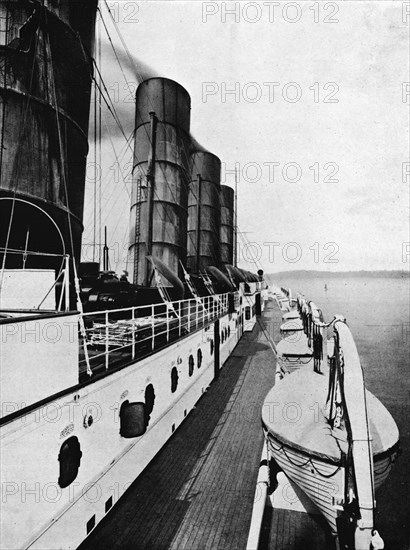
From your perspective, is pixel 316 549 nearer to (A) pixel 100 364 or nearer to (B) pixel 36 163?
(A) pixel 100 364

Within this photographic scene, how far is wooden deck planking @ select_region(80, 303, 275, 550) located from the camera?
5043 mm

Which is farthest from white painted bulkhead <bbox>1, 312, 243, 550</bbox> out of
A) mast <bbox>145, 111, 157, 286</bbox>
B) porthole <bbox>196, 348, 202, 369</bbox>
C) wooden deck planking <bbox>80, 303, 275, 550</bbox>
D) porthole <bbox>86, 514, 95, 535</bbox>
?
mast <bbox>145, 111, 157, 286</bbox>

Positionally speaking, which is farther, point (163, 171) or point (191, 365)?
point (163, 171)

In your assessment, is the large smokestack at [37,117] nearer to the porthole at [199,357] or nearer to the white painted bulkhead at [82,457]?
the white painted bulkhead at [82,457]

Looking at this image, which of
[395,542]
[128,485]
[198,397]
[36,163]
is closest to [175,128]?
[36,163]

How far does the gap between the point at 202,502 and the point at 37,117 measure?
8.41 meters

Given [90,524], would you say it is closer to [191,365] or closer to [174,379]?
[174,379]

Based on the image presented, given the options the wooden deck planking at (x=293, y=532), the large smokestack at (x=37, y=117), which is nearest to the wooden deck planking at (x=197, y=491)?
the wooden deck planking at (x=293, y=532)

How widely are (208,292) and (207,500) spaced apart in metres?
18.8

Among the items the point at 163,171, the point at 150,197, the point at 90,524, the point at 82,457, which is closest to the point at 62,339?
the point at 82,457

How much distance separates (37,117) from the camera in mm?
7676

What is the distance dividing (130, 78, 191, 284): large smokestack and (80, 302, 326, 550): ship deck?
11.0 meters

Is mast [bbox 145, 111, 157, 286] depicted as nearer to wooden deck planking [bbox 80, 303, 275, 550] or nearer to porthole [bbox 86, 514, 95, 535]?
wooden deck planking [bbox 80, 303, 275, 550]

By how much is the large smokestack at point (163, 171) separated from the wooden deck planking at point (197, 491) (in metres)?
10.6
